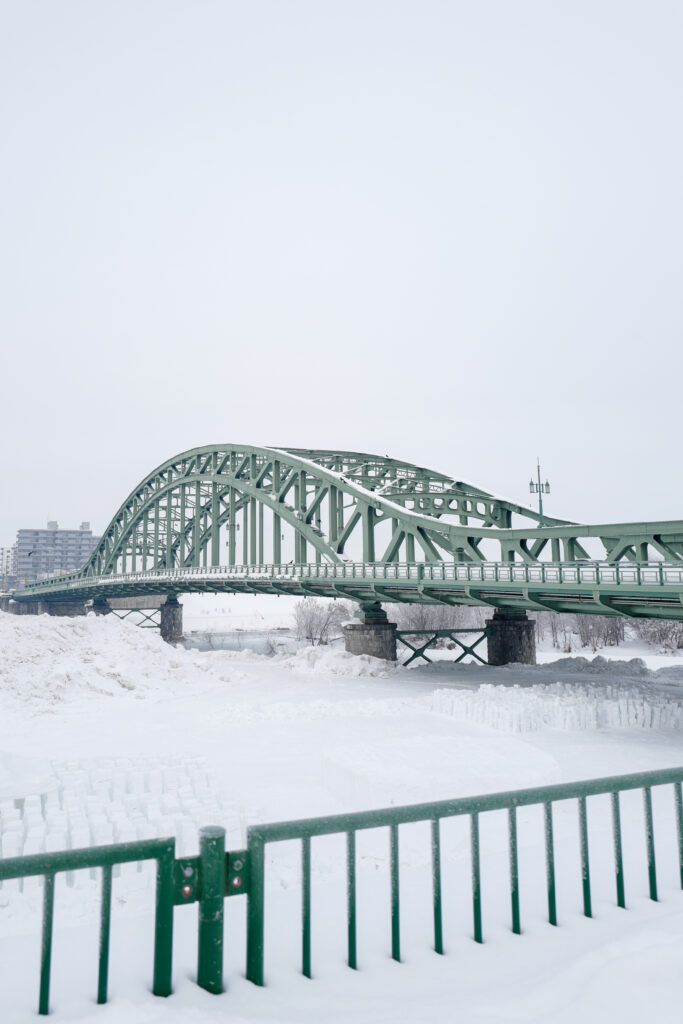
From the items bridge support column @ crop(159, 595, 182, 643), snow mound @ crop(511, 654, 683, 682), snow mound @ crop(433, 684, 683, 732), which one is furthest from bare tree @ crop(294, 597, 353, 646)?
snow mound @ crop(433, 684, 683, 732)

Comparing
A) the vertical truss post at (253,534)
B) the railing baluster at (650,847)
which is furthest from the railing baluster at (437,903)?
the vertical truss post at (253,534)

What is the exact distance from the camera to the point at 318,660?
3562 centimetres

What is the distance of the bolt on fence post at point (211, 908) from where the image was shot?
4.12m

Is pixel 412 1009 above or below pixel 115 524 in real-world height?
below

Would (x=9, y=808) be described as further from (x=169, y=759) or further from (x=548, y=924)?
(x=548, y=924)

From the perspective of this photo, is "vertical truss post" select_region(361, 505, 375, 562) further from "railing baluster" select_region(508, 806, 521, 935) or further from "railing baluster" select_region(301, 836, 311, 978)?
"railing baluster" select_region(301, 836, 311, 978)

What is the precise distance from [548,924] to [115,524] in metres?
102

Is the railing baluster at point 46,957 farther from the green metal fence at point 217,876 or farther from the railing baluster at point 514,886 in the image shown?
the railing baluster at point 514,886

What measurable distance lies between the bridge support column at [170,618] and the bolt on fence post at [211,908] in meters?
73.1

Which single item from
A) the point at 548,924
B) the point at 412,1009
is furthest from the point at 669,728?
the point at 412,1009

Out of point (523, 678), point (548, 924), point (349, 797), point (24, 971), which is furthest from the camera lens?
point (523, 678)

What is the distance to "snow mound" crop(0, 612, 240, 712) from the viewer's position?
24.3m

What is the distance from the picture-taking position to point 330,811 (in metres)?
11.5

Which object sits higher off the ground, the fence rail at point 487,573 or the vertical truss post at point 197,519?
the vertical truss post at point 197,519
